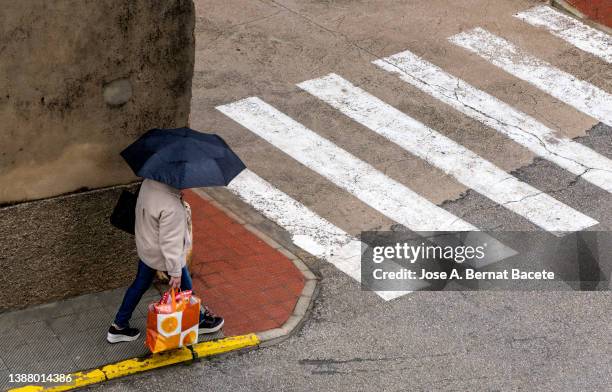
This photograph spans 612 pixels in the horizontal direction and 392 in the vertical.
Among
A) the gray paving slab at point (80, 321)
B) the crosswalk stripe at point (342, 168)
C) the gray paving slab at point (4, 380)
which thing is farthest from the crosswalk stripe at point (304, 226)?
the gray paving slab at point (4, 380)

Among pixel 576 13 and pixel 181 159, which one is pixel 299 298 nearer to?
pixel 181 159

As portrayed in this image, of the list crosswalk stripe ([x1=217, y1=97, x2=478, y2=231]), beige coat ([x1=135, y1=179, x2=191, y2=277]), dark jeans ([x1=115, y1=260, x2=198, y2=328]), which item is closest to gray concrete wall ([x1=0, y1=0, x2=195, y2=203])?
beige coat ([x1=135, y1=179, x2=191, y2=277])

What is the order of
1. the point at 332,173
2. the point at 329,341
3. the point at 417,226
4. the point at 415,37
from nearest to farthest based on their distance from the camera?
the point at 329,341
the point at 417,226
the point at 332,173
the point at 415,37

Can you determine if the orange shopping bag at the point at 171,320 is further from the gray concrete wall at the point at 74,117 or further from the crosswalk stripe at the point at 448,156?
the crosswalk stripe at the point at 448,156

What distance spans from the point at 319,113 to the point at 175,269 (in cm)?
534

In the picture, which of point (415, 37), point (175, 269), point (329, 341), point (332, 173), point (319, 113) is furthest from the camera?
point (415, 37)

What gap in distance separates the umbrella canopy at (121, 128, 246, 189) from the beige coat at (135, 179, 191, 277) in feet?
0.55

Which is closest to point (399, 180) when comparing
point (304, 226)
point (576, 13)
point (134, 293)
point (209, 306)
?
point (304, 226)

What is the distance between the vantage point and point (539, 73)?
49.3 ft

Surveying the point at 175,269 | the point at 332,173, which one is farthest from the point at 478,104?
the point at 175,269

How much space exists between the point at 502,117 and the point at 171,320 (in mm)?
6368

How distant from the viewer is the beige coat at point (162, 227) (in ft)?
28.5

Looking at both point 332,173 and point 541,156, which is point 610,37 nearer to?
point 541,156

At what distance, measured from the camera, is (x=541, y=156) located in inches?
515
